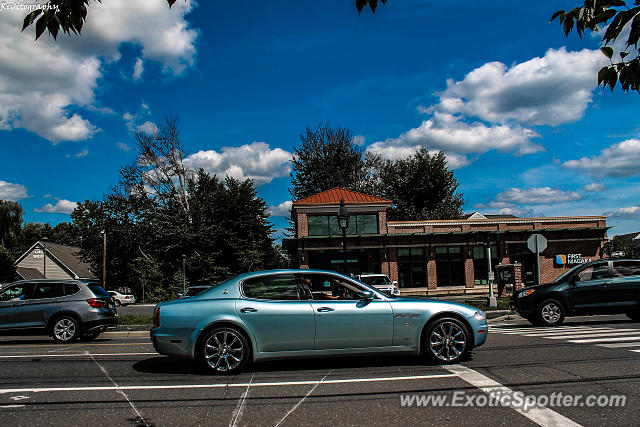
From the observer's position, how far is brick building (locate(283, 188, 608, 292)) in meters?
38.3

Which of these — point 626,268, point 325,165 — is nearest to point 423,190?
point 325,165

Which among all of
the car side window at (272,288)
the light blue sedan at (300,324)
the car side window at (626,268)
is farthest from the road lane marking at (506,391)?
the car side window at (626,268)

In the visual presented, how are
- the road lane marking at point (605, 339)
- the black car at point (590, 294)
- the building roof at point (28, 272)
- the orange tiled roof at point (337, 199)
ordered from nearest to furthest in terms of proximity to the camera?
the road lane marking at point (605, 339), the black car at point (590, 294), the orange tiled roof at point (337, 199), the building roof at point (28, 272)

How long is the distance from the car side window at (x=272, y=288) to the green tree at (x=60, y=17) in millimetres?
4323

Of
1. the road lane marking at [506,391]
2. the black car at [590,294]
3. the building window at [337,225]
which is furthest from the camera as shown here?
the building window at [337,225]

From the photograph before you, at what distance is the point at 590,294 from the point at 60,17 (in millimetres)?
12617

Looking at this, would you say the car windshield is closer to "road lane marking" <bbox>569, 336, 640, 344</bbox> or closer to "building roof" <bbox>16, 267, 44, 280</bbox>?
"road lane marking" <bbox>569, 336, 640, 344</bbox>

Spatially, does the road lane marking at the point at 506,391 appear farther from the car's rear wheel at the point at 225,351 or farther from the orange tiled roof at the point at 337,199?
the orange tiled roof at the point at 337,199

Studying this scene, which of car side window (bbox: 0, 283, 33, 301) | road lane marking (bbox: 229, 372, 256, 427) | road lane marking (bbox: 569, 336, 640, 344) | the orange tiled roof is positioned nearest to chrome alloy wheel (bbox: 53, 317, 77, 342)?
car side window (bbox: 0, 283, 33, 301)

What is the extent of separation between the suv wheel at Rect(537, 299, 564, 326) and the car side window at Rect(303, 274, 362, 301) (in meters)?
7.33

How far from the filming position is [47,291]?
460 inches

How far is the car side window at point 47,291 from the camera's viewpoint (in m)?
11.6

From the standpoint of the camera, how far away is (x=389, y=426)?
429 centimetres

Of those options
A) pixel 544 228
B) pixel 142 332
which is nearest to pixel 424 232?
pixel 544 228
